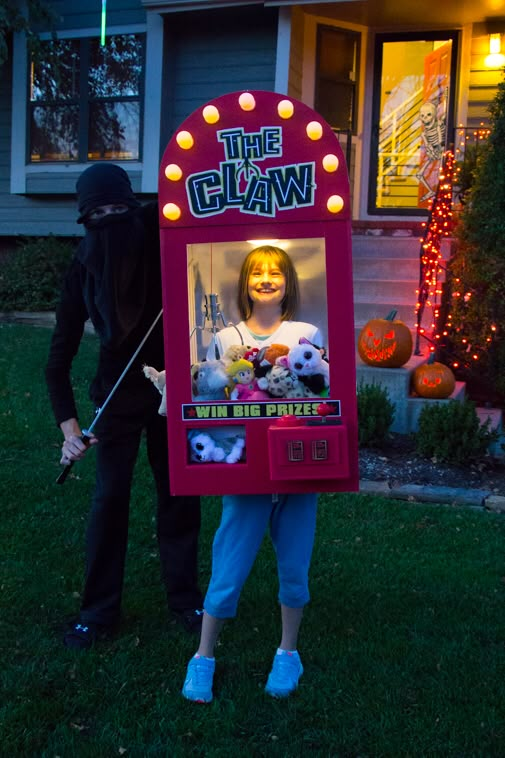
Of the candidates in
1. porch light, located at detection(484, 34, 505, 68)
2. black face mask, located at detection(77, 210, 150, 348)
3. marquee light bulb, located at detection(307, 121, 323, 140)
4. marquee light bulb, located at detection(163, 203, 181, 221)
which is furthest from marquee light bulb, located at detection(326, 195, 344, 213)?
porch light, located at detection(484, 34, 505, 68)

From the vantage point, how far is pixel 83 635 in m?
2.85

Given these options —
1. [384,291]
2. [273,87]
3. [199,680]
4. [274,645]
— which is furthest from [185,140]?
[273,87]

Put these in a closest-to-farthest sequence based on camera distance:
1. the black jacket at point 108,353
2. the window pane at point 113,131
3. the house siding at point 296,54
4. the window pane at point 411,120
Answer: the black jacket at point 108,353 → the house siding at point 296,54 → the window pane at point 411,120 → the window pane at point 113,131

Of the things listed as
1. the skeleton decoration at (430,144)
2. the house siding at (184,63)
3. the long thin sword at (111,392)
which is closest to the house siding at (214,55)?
the house siding at (184,63)

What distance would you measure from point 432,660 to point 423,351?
433 centimetres

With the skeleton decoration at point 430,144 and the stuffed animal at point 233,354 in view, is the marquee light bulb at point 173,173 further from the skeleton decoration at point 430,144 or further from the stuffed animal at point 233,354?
the skeleton decoration at point 430,144

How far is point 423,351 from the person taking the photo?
6.83 metres

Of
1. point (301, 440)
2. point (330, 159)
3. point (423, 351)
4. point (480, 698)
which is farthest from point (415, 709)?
point (423, 351)

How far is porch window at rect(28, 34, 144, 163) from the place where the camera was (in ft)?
32.2

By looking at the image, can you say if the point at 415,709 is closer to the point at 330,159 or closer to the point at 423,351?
the point at 330,159

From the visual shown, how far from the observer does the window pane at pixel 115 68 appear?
383 inches

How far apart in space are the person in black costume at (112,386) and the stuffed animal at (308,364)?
2.17 ft

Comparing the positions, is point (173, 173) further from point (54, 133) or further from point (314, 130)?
point (54, 133)

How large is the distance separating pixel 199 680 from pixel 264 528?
0.57m
